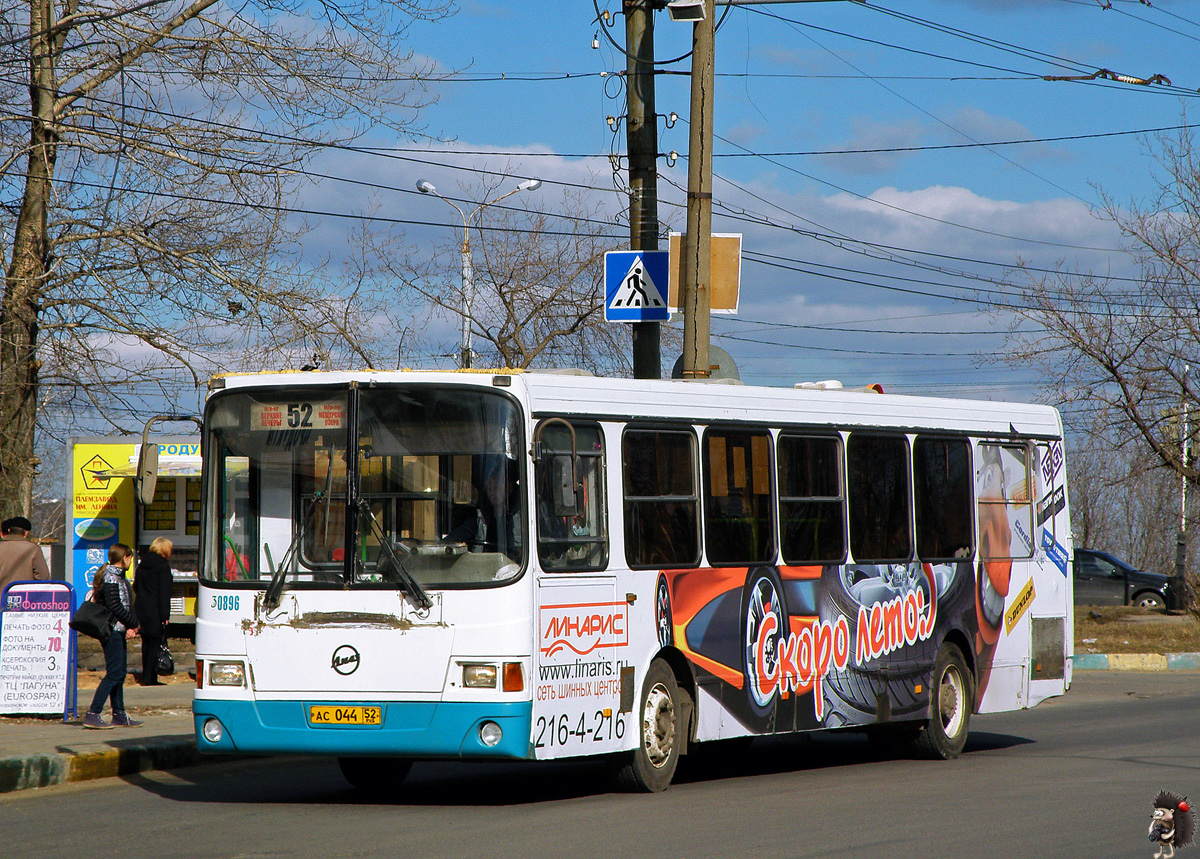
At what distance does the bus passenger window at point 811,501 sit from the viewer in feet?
37.8

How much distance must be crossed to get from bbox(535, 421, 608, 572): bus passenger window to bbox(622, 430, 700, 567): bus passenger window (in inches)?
11.2

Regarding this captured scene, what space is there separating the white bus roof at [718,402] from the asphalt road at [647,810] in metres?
2.53

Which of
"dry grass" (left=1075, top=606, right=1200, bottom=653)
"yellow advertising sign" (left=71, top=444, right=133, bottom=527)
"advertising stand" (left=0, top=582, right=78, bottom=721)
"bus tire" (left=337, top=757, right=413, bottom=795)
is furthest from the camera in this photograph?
"dry grass" (left=1075, top=606, right=1200, bottom=653)

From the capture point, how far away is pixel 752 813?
9289 millimetres

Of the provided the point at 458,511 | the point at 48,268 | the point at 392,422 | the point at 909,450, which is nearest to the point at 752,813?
the point at 458,511

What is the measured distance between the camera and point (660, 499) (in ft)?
34.2

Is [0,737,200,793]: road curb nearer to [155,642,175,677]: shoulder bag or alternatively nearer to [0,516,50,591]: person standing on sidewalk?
[0,516,50,591]: person standing on sidewalk

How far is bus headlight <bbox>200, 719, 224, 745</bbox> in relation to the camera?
9508 millimetres

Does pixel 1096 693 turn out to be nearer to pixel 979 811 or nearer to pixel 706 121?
pixel 706 121

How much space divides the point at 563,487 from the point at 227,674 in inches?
93.1

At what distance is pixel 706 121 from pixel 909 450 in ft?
12.7

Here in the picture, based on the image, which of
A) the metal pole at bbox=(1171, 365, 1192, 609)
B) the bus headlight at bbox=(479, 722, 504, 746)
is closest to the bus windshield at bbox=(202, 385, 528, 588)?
the bus headlight at bbox=(479, 722, 504, 746)

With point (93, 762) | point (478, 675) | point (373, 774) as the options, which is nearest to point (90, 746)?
point (93, 762)

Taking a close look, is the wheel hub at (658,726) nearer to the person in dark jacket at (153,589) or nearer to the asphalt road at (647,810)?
the asphalt road at (647,810)
